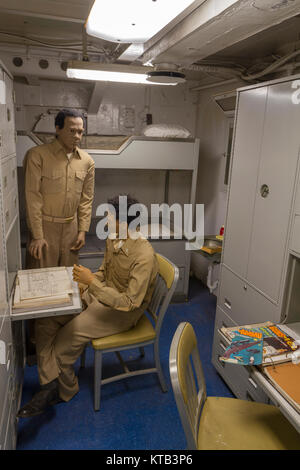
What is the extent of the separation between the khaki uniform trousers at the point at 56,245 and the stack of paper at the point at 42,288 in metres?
0.55

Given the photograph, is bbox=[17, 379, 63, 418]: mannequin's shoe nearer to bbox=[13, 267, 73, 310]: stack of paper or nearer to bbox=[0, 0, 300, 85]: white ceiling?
bbox=[13, 267, 73, 310]: stack of paper

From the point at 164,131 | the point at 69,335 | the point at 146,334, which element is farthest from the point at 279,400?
the point at 164,131

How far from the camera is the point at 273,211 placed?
6.09ft

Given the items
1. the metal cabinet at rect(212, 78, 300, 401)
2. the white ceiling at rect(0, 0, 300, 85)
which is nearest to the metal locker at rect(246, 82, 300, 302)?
the metal cabinet at rect(212, 78, 300, 401)

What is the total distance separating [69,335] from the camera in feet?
6.61

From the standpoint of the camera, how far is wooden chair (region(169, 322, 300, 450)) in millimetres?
1233

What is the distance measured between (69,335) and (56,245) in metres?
0.83

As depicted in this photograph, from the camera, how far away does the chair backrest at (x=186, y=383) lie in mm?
1182

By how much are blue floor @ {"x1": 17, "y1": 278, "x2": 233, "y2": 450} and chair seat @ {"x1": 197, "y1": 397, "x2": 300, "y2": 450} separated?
0.55 m

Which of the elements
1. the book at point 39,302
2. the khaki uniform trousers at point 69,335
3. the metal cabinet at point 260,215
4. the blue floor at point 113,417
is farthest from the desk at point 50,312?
the metal cabinet at point 260,215

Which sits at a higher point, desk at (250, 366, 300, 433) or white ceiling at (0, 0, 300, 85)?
white ceiling at (0, 0, 300, 85)
